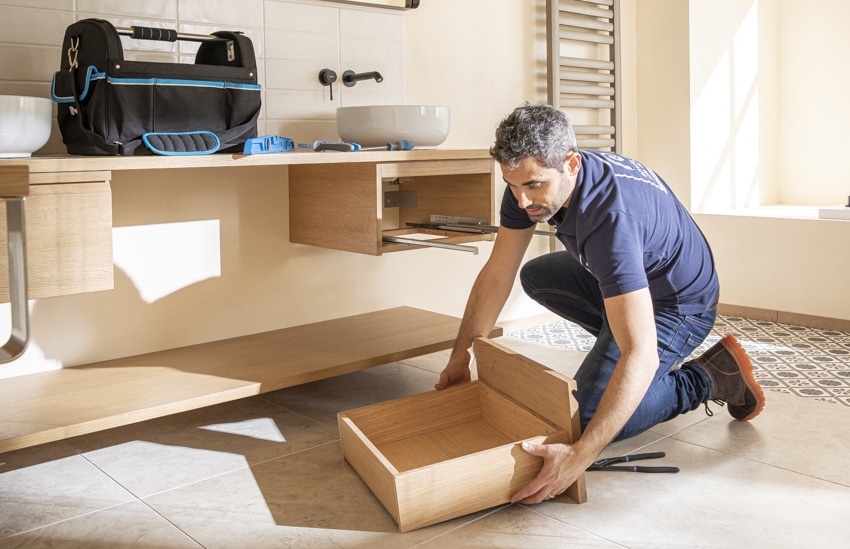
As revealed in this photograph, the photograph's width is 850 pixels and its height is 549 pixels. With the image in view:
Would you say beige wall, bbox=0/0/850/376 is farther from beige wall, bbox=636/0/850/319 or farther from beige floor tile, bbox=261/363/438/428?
beige floor tile, bbox=261/363/438/428

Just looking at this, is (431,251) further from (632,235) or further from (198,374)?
(632,235)

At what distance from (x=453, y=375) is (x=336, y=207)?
66 centimetres

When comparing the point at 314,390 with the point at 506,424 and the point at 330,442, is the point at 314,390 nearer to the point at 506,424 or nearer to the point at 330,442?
the point at 330,442

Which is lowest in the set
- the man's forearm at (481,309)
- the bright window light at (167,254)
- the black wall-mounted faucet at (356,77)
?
the man's forearm at (481,309)

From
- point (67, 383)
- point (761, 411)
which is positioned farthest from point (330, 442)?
point (761, 411)

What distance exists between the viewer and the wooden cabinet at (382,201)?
2299 mm

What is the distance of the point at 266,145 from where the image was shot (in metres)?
2.11

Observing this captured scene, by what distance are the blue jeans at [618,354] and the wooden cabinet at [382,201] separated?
35cm

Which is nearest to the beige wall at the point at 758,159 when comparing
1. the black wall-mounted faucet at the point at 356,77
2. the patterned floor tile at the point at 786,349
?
the patterned floor tile at the point at 786,349

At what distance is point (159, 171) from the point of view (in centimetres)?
232

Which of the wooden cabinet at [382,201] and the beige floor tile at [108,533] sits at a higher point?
the wooden cabinet at [382,201]

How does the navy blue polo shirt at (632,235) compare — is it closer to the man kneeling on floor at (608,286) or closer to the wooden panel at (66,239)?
the man kneeling on floor at (608,286)

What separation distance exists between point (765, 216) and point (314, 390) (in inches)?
80.4

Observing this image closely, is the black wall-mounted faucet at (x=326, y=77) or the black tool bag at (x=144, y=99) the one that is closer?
the black tool bag at (x=144, y=99)
